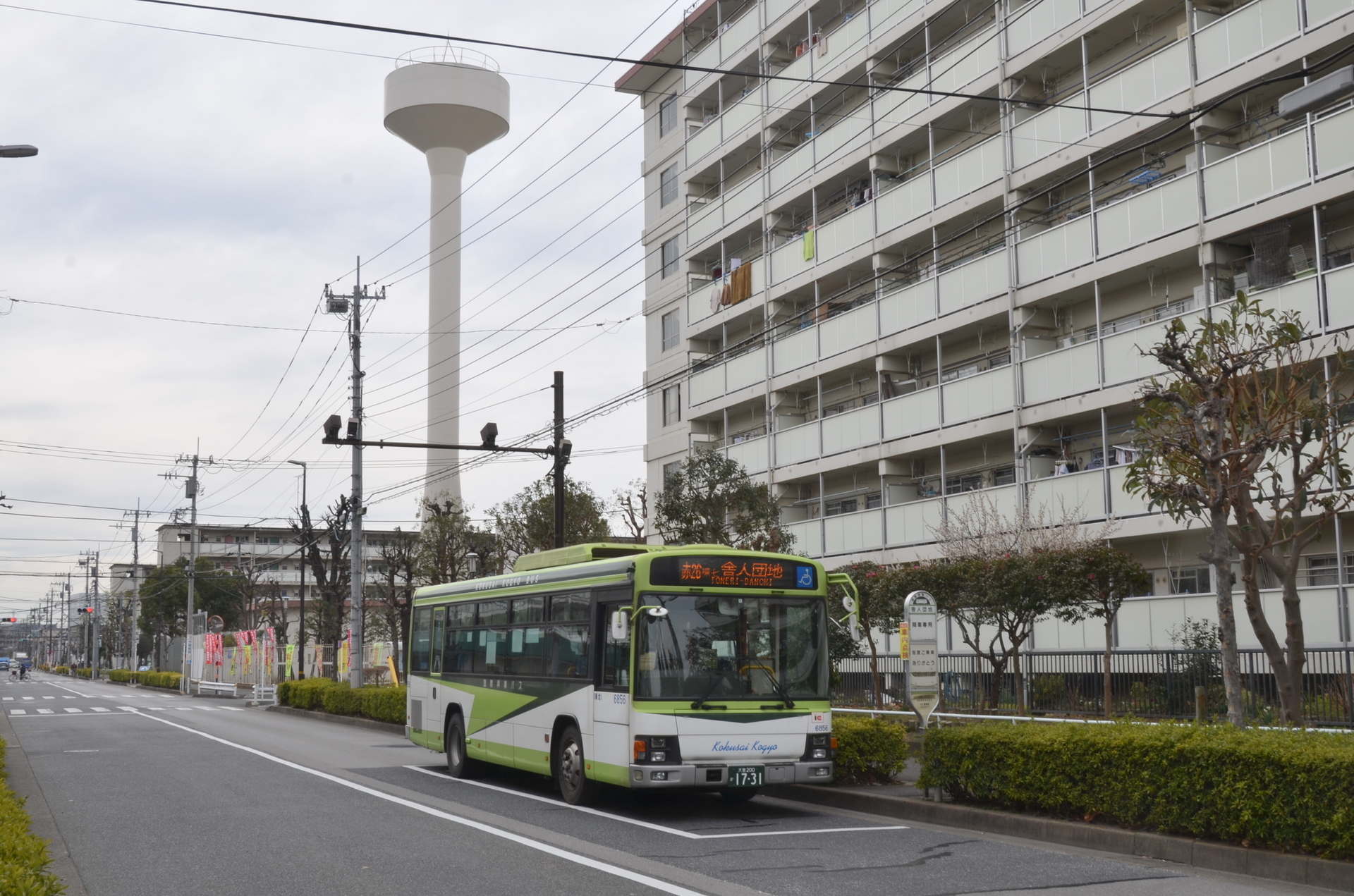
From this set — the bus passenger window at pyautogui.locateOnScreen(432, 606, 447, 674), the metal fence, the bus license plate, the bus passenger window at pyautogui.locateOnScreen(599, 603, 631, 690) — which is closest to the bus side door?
the bus passenger window at pyautogui.locateOnScreen(599, 603, 631, 690)

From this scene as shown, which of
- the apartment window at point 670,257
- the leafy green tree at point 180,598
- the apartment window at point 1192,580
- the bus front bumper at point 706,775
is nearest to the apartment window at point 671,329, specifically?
the apartment window at point 670,257

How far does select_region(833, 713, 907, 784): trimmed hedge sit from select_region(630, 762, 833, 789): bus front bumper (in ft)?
4.21

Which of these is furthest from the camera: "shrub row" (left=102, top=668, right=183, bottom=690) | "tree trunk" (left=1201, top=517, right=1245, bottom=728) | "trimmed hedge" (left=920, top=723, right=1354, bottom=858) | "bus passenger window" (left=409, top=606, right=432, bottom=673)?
"shrub row" (left=102, top=668, right=183, bottom=690)

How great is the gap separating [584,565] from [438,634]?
5668 mm

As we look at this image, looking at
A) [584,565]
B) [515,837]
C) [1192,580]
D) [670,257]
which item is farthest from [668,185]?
[515,837]

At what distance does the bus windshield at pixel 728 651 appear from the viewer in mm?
13531

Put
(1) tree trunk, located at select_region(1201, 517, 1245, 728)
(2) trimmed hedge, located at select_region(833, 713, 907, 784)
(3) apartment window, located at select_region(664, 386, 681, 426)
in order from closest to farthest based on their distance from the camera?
(1) tree trunk, located at select_region(1201, 517, 1245, 728)
(2) trimmed hedge, located at select_region(833, 713, 907, 784)
(3) apartment window, located at select_region(664, 386, 681, 426)

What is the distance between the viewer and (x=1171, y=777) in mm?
10445

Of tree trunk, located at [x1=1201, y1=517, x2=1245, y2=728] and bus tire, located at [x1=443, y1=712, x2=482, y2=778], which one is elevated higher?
tree trunk, located at [x1=1201, y1=517, x2=1245, y2=728]

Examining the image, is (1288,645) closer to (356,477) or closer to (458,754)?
(458,754)

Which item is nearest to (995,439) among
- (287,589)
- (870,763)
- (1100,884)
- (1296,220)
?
(1296,220)

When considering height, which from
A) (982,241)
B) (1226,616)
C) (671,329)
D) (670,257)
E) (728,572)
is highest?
(670,257)

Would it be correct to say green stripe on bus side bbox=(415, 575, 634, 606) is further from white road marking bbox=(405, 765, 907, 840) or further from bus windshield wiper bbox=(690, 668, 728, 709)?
white road marking bbox=(405, 765, 907, 840)

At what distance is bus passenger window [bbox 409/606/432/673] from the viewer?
67.0 ft
